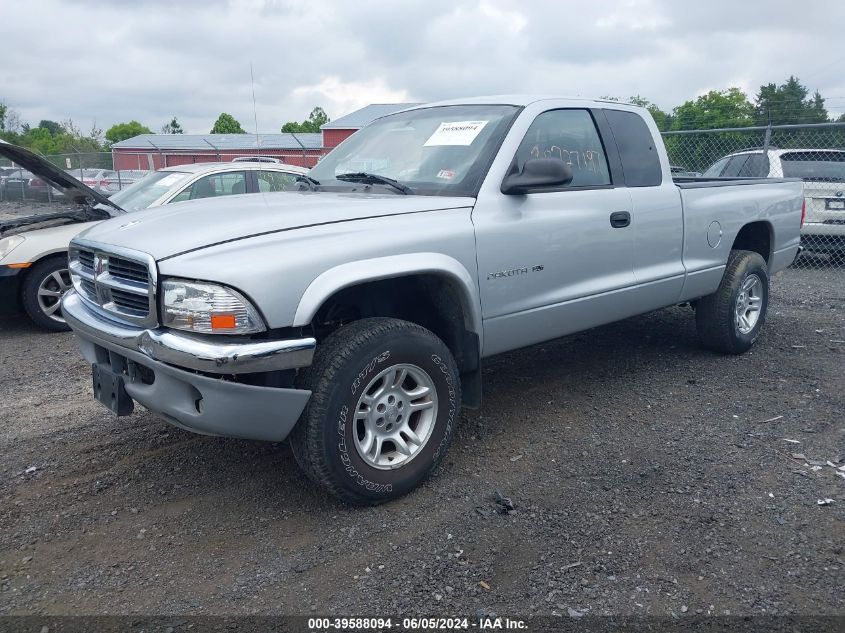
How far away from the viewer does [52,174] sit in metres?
6.30

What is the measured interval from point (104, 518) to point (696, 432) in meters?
3.28

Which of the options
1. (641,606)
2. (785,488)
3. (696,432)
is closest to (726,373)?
(696,432)

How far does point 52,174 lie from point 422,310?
4.22 metres

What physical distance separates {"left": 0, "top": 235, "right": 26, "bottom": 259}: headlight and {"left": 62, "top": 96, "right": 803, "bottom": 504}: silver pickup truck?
3.16 metres

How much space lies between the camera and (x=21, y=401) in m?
4.96

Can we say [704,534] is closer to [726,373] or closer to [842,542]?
[842,542]

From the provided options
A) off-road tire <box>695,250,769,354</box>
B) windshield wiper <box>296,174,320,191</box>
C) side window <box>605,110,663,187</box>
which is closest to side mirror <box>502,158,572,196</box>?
side window <box>605,110,663,187</box>

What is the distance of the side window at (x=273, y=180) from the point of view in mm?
7867

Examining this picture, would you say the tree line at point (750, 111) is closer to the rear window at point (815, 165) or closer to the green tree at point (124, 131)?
the rear window at point (815, 165)

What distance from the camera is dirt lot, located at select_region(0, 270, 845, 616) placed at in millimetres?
2783

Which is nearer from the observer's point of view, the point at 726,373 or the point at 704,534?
the point at 704,534

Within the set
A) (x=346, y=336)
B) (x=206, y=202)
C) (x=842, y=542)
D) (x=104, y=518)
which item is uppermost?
(x=206, y=202)

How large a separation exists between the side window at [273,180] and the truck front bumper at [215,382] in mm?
4899

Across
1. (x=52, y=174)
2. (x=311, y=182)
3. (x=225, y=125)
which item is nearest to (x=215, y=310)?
(x=311, y=182)
